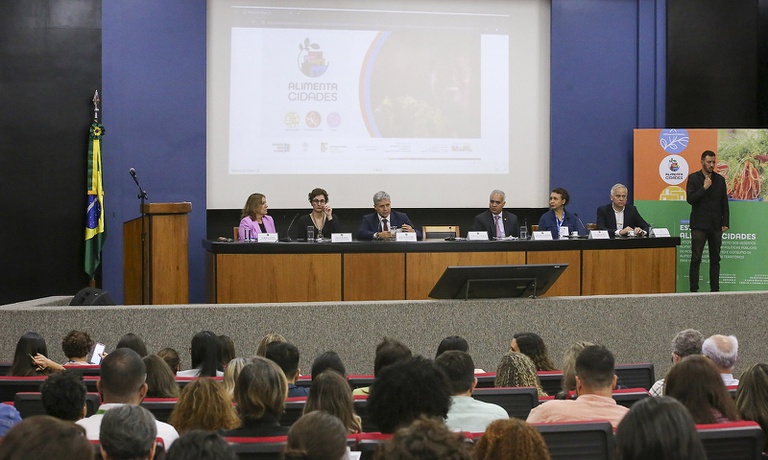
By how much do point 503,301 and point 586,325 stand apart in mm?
626

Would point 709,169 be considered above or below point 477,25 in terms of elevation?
below

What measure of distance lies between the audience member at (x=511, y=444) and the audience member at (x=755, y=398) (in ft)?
4.12

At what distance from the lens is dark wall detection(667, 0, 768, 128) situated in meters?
10.2

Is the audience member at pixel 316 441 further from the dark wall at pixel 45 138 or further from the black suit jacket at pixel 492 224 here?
the dark wall at pixel 45 138

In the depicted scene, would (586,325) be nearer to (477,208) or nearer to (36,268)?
(477,208)

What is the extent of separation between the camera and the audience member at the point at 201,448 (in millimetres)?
1842

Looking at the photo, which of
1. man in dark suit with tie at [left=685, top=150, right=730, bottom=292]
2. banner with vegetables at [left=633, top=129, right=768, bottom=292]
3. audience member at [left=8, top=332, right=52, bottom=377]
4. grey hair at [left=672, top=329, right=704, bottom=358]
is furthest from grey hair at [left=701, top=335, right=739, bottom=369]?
banner with vegetables at [left=633, top=129, right=768, bottom=292]

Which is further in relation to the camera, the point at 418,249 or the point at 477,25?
the point at 477,25

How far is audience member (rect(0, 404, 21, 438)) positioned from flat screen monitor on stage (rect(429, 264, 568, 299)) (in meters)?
3.29

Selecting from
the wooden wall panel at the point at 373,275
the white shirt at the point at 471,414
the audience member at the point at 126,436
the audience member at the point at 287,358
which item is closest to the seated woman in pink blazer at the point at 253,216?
the wooden wall panel at the point at 373,275

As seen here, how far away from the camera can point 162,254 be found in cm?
708

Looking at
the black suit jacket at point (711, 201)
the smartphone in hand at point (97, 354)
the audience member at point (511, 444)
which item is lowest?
the smartphone in hand at point (97, 354)

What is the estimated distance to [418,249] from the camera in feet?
24.5

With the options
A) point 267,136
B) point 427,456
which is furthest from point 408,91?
point 427,456
